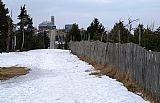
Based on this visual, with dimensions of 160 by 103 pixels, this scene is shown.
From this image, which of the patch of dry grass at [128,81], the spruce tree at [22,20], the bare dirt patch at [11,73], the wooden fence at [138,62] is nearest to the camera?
the wooden fence at [138,62]

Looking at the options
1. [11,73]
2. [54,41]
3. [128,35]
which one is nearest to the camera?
[11,73]

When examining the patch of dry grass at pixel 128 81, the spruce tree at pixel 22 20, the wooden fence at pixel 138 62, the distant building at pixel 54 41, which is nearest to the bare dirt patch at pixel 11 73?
the wooden fence at pixel 138 62

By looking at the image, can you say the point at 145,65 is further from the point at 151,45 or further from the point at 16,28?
the point at 16,28

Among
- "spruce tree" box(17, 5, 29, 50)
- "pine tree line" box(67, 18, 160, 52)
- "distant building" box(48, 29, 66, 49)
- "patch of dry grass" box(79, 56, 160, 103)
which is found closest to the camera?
"patch of dry grass" box(79, 56, 160, 103)

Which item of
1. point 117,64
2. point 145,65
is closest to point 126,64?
point 117,64

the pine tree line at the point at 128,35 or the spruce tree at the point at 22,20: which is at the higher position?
the spruce tree at the point at 22,20

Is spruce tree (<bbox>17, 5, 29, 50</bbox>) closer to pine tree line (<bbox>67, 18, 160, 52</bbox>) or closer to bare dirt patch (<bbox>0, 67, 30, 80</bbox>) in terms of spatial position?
pine tree line (<bbox>67, 18, 160, 52</bbox>)

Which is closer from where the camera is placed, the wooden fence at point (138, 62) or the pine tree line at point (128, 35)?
the wooden fence at point (138, 62)

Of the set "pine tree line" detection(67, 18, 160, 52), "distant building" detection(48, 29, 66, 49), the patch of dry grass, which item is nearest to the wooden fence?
the patch of dry grass

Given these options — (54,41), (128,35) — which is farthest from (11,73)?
(54,41)

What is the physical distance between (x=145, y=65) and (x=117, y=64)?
6339mm

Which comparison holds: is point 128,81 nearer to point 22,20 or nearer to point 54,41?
point 22,20

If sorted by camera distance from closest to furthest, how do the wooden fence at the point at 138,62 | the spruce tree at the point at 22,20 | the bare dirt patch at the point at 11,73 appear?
1. the wooden fence at the point at 138,62
2. the bare dirt patch at the point at 11,73
3. the spruce tree at the point at 22,20

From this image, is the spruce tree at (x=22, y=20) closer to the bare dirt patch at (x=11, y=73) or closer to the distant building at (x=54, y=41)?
the distant building at (x=54, y=41)
